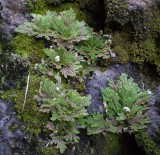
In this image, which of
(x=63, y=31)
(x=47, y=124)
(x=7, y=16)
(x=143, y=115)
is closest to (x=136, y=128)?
(x=143, y=115)

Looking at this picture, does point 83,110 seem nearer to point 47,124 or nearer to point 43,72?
point 47,124

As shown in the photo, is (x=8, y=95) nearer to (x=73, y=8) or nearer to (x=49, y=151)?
(x=49, y=151)

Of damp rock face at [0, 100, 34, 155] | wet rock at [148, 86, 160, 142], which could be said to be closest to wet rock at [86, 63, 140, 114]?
wet rock at [148, 86, 160, 142]

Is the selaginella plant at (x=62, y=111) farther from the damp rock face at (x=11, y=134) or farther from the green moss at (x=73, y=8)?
the green moss at (x=73, y=8)

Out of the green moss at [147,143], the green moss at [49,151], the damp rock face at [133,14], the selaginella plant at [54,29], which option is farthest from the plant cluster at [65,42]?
the green moss at [147,143]

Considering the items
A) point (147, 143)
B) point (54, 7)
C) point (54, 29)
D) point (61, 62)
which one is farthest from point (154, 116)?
point (54, 7)

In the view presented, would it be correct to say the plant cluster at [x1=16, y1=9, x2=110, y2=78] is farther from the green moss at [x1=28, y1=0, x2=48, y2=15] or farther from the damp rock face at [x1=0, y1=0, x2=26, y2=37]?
the green moss at [x1=28, y1=0, x2=48, y2=15]
